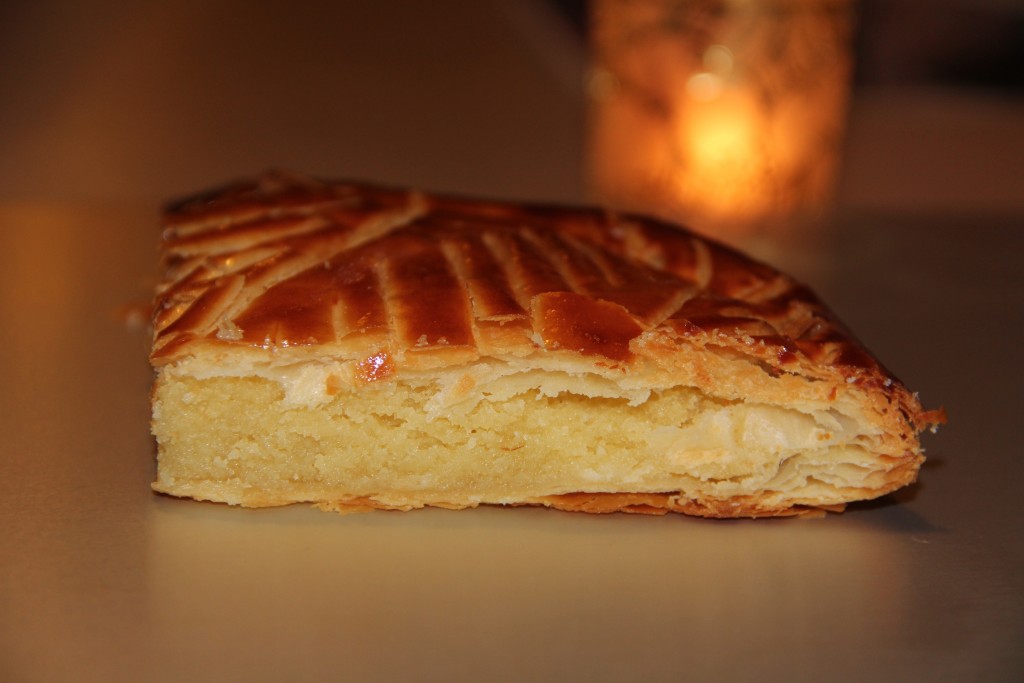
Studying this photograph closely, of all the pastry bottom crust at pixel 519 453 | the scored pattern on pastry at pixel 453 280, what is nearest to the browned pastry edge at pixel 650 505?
the pastry bottom crust at pixel 519 453

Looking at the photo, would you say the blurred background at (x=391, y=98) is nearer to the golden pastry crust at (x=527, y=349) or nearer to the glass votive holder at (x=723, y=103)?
the glass votive holder at (x=723, y=103)

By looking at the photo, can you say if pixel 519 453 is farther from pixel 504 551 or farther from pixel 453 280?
pixel 453 280

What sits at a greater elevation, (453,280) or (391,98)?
(391,98)

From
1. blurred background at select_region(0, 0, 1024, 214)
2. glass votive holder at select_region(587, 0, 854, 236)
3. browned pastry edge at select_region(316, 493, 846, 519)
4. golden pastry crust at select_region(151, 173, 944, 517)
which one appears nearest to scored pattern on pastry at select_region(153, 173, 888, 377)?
golden pastry crust at select_region(151, 173, 944, 517)

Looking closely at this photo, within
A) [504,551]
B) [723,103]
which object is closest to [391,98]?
[723,103]

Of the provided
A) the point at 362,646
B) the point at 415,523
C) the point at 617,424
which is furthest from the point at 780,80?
the point at 362,646

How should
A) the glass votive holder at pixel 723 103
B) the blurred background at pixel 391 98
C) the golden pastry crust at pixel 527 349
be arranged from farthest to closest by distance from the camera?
the blurred background at pixel 391 98, the glass votive holder at pixel 723 103, the golden pastry crust at pixel 527 349

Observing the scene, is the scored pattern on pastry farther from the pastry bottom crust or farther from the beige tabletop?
the beige tabletop
